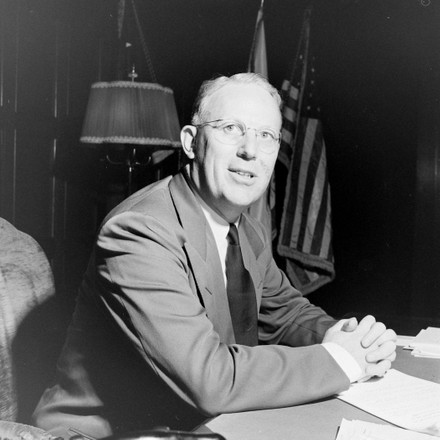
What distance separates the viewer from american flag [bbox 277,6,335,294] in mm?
3688

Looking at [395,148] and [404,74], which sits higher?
[404,74]

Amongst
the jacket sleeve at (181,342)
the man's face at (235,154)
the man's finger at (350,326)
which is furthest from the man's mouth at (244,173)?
the man's finger at (350,326)

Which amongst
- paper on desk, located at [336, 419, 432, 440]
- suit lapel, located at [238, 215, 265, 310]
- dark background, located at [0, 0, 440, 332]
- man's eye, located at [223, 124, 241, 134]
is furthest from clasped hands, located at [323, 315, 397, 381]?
dark background, located at [0, 0, 440, 332]

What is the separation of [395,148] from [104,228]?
8.77 ft

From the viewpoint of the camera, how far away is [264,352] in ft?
4.35

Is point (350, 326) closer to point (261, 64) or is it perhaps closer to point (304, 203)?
point (304, 203)

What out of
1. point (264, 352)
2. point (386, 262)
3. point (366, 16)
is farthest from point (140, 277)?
point (366, 16)

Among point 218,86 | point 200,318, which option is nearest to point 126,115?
point 218,86

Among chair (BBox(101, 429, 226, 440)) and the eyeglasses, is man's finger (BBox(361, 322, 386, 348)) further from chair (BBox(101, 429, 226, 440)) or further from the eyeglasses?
chair (BBox(101, 429, 226, 440))

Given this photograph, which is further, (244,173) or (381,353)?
(244,173)

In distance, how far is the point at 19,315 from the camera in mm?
1522

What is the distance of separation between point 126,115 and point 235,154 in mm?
1274

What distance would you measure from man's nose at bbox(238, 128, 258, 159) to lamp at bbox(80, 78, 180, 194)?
49.1 inches

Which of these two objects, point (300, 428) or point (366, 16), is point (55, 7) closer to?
point (366, 16)
